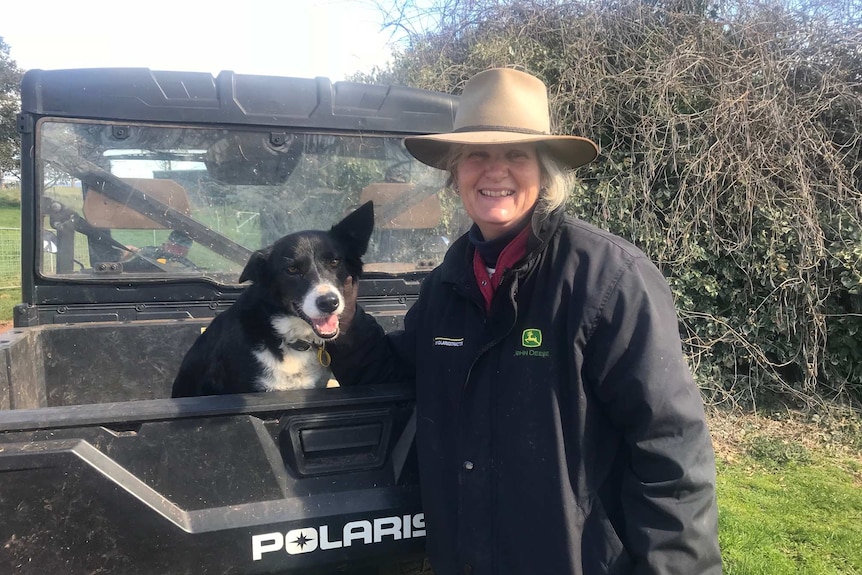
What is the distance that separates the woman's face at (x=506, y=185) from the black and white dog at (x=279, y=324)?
86 centimetres

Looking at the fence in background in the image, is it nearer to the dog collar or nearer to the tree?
the tree

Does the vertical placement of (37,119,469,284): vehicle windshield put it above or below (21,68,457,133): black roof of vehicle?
below

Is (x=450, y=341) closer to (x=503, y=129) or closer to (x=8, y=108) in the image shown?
(x=503, y=129)

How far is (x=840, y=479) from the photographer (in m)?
4.29

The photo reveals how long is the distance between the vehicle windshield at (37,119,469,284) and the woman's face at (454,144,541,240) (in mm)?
1607

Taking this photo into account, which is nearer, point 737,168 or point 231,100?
point 231,100

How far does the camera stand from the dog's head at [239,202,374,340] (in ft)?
7.56

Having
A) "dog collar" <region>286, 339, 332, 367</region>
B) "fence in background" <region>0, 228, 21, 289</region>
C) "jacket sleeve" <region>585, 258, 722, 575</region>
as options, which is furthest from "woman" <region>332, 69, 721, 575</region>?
"fence in background" <region>0, 228, 21, 289</region>

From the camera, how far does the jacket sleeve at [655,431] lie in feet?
4.33

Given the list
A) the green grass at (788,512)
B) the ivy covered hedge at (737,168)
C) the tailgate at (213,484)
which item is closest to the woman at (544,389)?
the tailgate at (213,484)

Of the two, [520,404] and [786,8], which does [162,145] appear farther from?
[786,8]

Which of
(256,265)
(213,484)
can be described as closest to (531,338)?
(213,484)

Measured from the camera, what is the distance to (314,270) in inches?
97.6

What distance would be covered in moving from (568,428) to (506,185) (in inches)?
27.9
